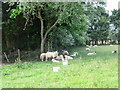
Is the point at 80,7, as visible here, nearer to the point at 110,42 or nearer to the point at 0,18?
the point at 0,18

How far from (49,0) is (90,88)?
6.65m

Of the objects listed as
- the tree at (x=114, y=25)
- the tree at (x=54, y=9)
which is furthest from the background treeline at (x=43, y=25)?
the tree at (x=114, y=25)

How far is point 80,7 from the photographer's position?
9586 mm

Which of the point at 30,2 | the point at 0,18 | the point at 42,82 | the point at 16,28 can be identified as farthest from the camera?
the point at 16,28

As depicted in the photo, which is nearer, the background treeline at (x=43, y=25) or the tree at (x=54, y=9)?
the tree at (x=54, y=9)

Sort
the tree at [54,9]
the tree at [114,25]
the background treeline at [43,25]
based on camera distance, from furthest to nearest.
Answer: the tree at [114,25], the background treeline at [43,25], the tree at [54,9]

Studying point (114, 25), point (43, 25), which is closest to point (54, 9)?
point (43, 25)

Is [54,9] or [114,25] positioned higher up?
[54,9]

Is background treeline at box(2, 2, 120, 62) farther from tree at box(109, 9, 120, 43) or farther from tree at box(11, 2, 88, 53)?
tree at box(109, 9, 120, 43)

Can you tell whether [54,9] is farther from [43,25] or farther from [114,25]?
[114,25]

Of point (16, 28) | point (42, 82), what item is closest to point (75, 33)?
point (16, 28)

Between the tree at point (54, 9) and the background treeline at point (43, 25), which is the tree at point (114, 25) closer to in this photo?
the background treeline at point (43, 25)

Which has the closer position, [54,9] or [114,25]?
[54,9]

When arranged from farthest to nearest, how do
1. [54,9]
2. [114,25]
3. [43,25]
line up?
[114,25] → [43,25] → [54,9]
